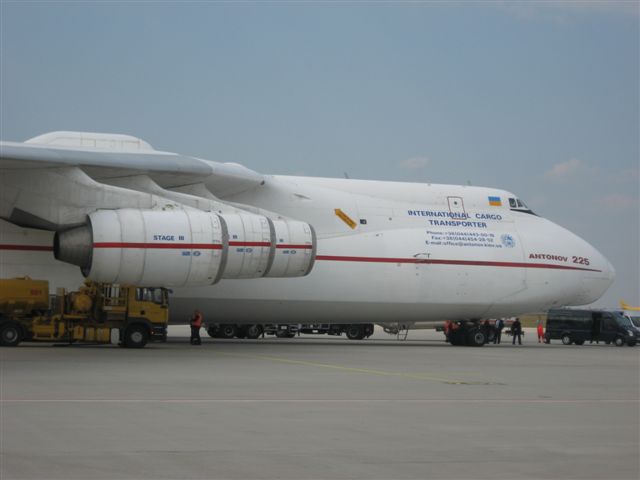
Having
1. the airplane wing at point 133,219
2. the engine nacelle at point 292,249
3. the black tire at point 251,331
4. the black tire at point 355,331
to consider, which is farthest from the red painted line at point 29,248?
the black tire at point 355,331

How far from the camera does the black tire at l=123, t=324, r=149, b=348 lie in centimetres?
2175

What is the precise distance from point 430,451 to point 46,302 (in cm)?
→ 1577

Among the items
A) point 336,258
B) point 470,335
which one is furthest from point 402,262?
point 470,335

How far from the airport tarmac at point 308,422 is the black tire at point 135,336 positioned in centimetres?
452

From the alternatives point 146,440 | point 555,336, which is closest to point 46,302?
point 146,440

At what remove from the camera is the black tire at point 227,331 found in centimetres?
3422

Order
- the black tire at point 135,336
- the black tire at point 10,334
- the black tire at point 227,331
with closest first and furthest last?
the black tire at point 10,334
the black tire at point 135,336
the black tire at point 227,331

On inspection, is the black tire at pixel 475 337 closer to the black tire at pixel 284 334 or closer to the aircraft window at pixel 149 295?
the aircraft window at pixel 149 295

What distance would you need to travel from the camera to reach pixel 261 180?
23.6 metres

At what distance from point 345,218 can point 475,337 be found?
19.9 ft

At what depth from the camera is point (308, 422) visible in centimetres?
937

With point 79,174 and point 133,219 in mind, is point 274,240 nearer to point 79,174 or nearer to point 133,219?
point 133,219

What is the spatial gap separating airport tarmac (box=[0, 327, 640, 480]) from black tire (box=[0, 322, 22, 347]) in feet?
15.2

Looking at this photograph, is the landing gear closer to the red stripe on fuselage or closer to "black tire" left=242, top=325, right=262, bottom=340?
the red stripe on fuselage
